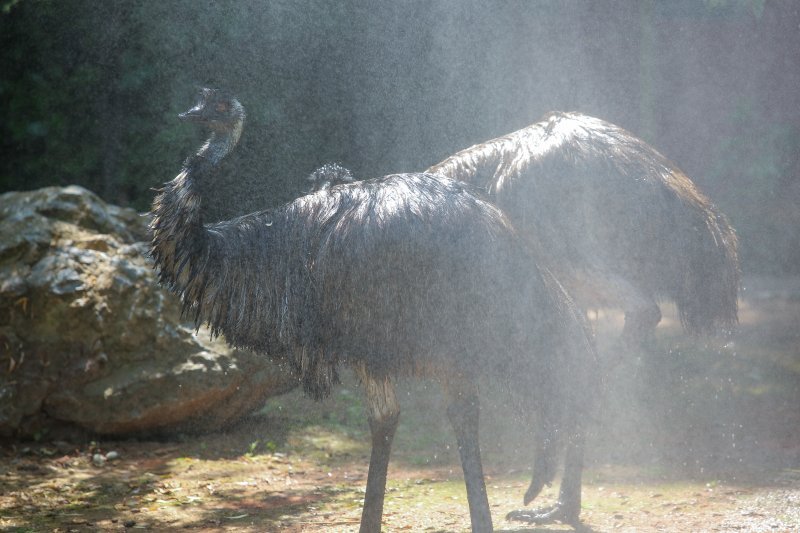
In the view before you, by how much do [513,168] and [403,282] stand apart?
1.35 metres

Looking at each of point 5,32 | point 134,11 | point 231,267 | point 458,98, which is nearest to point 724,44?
point 458,98

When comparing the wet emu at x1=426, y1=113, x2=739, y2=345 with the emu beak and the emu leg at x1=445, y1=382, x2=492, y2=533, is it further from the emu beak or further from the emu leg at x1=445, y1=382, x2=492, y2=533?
the emu beak

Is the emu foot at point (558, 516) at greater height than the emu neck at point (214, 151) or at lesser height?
lesser

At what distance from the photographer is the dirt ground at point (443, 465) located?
206 inches

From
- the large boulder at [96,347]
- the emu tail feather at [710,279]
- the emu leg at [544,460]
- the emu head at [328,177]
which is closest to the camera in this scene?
the emu leg at [544,460]

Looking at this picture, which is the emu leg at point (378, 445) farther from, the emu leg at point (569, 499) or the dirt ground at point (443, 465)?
the emu leg at point (569, 499)

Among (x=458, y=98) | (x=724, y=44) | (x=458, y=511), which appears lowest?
(x=458, y=511)

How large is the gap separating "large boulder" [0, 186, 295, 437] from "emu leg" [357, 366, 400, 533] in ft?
7.72

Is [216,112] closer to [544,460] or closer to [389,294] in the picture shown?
[389,294]

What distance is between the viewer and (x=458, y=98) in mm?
8844

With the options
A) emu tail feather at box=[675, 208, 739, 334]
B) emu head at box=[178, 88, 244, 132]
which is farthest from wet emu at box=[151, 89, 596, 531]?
emu tail feather at box=[675, 208, 739, 334]

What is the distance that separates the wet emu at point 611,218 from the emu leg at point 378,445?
1260mm

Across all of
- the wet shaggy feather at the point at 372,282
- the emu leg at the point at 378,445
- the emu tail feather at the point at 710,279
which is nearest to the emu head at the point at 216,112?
the wet shaggy feather at the point at 372,282

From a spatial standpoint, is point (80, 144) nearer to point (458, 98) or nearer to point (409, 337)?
point (458, 98)
